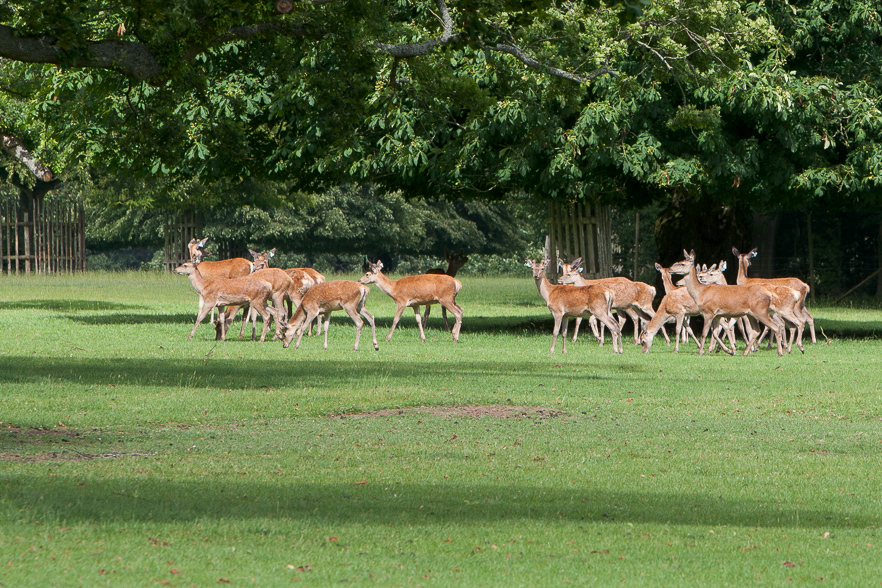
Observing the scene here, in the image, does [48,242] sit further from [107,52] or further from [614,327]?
[107,52]

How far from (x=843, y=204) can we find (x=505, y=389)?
45.9 feet

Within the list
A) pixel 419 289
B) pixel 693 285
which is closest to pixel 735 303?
pixel 693 285

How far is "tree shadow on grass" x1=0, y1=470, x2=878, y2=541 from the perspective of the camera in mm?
7285

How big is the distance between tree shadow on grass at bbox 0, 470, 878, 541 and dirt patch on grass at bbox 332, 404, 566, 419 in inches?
152

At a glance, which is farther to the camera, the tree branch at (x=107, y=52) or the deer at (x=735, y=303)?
the deer at (x=735, y=303)

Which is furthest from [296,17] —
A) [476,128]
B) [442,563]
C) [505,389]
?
[442,563]

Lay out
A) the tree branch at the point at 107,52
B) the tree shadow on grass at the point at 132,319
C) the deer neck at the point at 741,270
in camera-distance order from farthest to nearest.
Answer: the tree shadow on grass at the point at 132,319
the deer neck at the point at 741,270
the tree branch at the point at 107,52

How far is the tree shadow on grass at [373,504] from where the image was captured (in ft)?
23.9

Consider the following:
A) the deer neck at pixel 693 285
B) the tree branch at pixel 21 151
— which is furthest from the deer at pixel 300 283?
the tree branch at pixel 21 151

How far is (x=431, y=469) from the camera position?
9.30 m

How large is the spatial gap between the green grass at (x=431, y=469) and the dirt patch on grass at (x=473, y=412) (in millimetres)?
62

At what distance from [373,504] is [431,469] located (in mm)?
1573

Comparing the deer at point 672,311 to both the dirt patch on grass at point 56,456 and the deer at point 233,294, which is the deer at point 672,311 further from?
the dirt patch on grass at point 56,456

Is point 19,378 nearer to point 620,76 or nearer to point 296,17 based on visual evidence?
point 296,17
